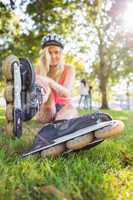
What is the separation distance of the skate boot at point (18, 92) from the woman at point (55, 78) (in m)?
0.43

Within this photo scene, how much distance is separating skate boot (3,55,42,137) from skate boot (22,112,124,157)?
344 millimetres

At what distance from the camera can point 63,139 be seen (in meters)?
2.95

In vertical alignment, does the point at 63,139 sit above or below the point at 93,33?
below

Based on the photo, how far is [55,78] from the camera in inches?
166

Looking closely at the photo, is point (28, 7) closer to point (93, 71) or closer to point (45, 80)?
point (45, 80)

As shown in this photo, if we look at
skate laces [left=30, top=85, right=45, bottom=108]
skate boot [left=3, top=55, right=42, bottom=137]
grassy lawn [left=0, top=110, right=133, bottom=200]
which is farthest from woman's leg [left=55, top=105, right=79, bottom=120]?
grassy lawn [left=0, top=110, right=133, bottom=200]

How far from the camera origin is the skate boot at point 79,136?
9.31 ft

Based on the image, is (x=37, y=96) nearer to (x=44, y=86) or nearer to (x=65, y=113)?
(x=44, y=86)

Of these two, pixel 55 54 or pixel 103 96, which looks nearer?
pixel 55 54

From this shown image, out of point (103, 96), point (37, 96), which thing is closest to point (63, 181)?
point (37, 96)

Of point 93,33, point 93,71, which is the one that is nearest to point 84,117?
point 93,33

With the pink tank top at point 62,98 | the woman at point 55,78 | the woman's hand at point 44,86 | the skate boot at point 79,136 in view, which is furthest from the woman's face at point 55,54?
the skate boot at point 79,136

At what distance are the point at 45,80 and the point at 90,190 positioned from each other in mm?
2100

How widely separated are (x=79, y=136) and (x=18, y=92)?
2.72 feet
